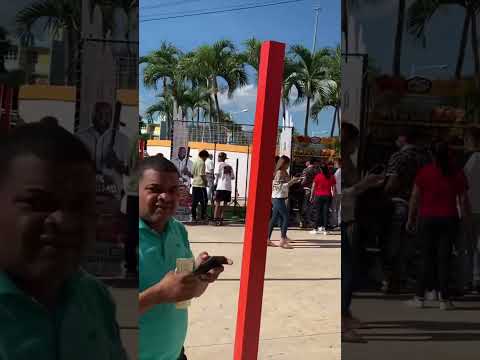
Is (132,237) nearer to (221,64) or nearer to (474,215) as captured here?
(474,215)

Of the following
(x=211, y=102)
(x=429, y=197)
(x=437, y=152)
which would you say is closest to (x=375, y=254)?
(x=429, y=197)

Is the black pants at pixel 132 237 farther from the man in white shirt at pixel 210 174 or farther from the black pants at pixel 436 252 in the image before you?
the man in white shirt at pixel 210 174

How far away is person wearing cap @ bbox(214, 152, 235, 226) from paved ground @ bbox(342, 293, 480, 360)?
9.00 metres

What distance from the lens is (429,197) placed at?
1544 mm

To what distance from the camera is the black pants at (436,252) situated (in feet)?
5.08

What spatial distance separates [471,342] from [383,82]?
735mm

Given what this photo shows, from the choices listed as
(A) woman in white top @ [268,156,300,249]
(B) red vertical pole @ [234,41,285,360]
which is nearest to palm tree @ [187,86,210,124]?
(A) woman in white top @ [268,156,300,249]

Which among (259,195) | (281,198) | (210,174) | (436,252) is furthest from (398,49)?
(210,174)

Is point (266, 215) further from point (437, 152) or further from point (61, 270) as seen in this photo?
point (61, 270)

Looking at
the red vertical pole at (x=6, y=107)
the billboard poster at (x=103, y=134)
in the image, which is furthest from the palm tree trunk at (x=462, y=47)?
the red vertical pole at (x=6, y=107)

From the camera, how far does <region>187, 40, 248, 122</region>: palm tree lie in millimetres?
21805

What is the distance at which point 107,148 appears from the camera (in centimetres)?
121

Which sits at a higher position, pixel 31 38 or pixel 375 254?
pixel 31 38

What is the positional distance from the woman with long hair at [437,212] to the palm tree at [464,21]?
0.23m
